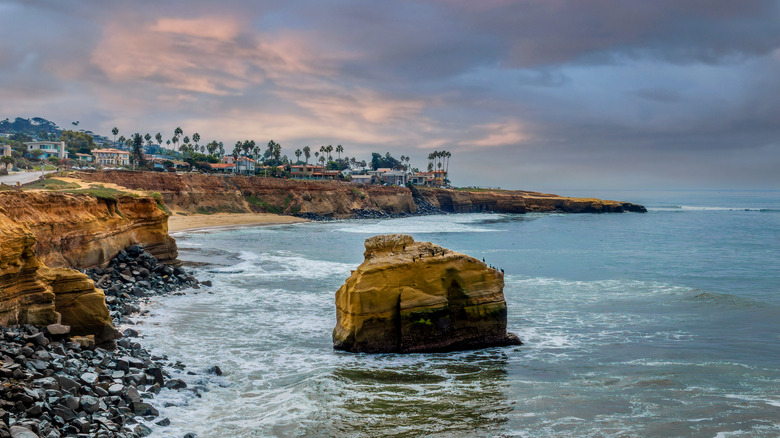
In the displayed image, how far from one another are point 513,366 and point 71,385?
38.8ft

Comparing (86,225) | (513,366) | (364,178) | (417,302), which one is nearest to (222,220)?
(86,225)

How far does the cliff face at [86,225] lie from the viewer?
22.1 meters

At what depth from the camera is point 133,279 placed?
25.8m

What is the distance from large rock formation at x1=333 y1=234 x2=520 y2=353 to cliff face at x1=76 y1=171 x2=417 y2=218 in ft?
203

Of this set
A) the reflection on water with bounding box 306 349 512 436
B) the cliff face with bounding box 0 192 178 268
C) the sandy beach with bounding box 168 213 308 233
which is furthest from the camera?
the sandy beach with bounding box 168 213 308 233

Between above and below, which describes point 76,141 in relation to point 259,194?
above

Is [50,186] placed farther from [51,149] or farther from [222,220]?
[51,149]

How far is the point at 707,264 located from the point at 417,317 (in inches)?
1256

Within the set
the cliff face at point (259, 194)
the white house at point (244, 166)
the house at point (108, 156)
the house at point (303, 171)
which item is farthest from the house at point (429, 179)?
the house at point (108, 156)

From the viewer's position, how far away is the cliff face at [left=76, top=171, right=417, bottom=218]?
3061 inches

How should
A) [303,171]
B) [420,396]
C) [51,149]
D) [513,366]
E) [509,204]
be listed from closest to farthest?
1. [420,396]
2. [513,366]
3. [51,149]
4. [303,171]
5. [509,204]

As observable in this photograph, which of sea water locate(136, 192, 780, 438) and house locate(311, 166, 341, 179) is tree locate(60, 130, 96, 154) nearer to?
house locate(311, 166, 341, 179)

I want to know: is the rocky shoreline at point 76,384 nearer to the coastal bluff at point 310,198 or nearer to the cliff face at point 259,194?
the coastal bluff at point 310,198

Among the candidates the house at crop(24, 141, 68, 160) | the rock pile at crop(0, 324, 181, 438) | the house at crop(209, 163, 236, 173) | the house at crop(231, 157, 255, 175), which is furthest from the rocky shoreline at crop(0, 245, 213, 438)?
the house at crop(24, 141, 68, 160)
